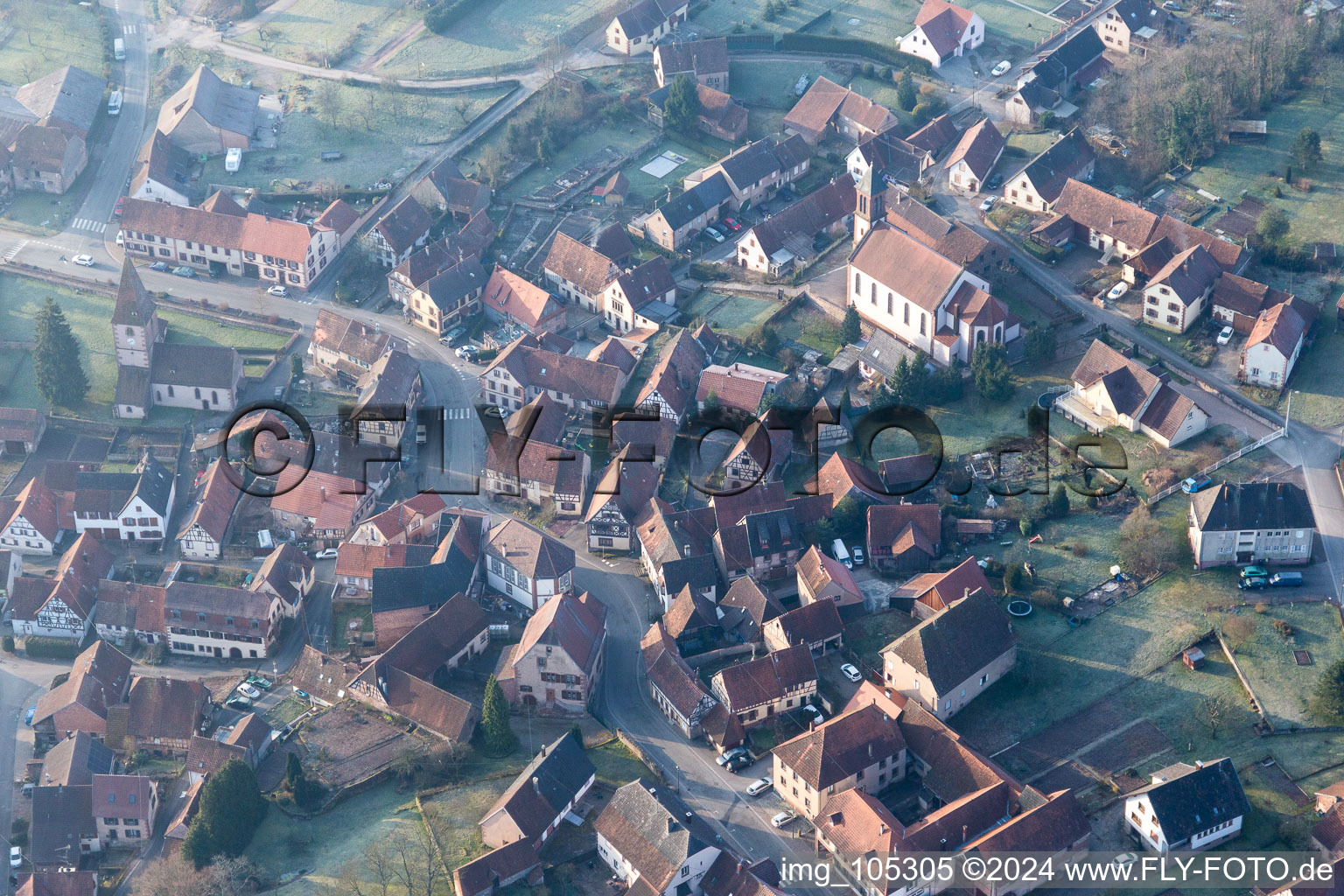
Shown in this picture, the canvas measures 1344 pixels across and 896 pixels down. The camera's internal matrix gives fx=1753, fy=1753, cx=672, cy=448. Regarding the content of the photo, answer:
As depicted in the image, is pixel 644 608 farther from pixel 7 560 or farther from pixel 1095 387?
pixel 7 560

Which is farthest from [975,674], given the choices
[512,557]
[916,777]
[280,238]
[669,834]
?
[280,238]

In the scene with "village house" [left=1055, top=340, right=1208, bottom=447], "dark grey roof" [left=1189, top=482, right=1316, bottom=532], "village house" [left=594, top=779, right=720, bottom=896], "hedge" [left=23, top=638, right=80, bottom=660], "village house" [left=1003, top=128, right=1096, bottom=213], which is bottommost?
"village house" [left=594, top=779, right=720, bottom=896]

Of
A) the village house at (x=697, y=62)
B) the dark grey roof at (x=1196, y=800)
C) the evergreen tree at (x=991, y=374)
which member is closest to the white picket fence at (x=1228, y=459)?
the evergreen tree at (x=991, y=374)

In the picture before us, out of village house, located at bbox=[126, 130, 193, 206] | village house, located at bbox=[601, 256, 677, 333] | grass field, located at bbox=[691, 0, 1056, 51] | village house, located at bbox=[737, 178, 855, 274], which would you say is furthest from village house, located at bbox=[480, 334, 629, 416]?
grass field, located at bbox=[691, 0, 1056, 51]

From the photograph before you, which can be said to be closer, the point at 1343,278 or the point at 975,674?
the point at 975,674

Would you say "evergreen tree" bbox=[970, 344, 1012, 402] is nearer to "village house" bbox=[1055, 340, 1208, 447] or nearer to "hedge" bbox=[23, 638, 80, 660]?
"village house" bbox=[1055, 340, 1208, 447]

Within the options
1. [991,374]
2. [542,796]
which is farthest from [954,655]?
[991,374]
